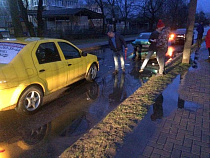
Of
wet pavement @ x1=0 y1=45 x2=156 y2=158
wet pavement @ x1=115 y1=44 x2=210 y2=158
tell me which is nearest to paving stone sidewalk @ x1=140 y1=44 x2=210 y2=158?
wet pavement @ x1=115 y1=44 x2=210 y2=158

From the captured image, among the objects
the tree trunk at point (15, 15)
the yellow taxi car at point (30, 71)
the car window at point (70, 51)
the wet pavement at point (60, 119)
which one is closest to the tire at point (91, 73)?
the wet pavement at point (60, 119)

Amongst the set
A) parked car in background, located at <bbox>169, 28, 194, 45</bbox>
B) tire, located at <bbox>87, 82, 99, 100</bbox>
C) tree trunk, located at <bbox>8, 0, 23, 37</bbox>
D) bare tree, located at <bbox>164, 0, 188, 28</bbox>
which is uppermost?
bare tree, located at <bbox>164, 0, 188, 28</bbox>

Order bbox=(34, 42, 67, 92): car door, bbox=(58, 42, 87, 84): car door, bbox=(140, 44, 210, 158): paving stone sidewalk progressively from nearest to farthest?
bbox=(140, 44, 210, 158): paving stone sidewalk
bbox=(34, 42, 67, 92): car door
bbox=(58, 42, 87, 84): car door

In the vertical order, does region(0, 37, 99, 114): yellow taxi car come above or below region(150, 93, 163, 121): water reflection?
above

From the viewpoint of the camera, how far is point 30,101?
173 inches

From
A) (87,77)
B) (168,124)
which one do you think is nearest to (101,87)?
(87,77)

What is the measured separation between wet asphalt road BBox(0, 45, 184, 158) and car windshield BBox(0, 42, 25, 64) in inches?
48.8

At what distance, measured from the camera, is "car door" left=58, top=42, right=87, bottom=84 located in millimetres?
5632

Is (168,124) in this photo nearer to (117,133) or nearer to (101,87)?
(117,133)

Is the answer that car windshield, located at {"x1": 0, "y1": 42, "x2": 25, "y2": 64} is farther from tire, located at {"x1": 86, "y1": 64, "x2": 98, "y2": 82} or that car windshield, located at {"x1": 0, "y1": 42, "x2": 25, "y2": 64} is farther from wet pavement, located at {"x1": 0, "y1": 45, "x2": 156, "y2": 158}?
tire, located at {"x1": 86, "y1": 64, "x2": 98, "y2": 82}

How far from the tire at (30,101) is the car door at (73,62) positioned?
1225 mm

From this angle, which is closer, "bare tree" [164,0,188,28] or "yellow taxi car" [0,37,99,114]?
"yellow taxi car" [0,37,99,114]

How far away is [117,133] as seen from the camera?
3.49 meters

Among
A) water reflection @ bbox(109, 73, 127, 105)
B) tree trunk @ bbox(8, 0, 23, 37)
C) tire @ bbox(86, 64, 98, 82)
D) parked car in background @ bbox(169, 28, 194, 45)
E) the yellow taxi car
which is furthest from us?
parked car in background @ bbox(169, 28, 194, 45)
